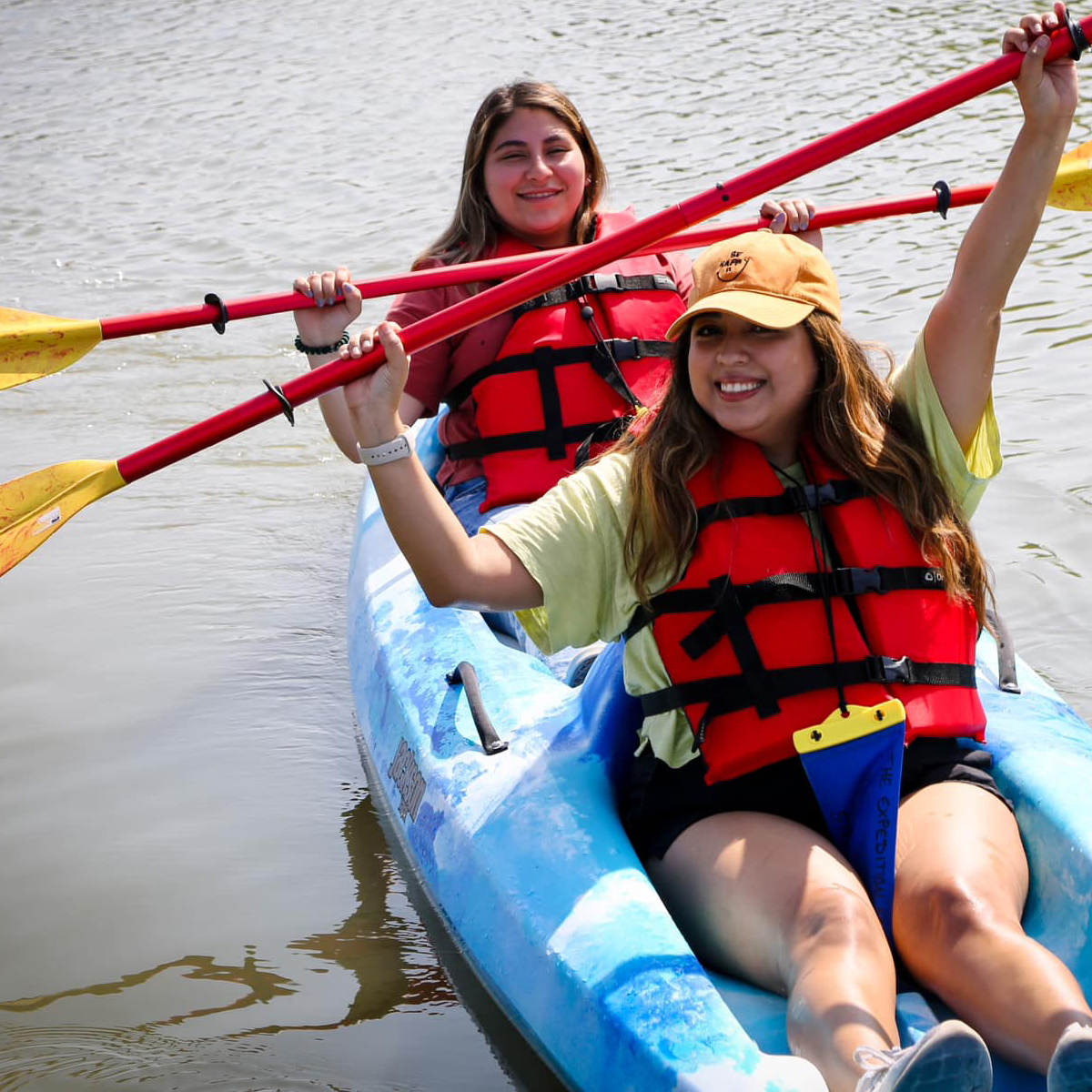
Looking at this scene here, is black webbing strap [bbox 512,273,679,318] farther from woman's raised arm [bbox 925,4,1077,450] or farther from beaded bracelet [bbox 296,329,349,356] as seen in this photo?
woman's raised arm [bbox 925,4,1077,450]

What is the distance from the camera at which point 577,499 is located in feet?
6.43

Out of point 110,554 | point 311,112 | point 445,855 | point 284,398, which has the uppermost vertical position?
point 311,112

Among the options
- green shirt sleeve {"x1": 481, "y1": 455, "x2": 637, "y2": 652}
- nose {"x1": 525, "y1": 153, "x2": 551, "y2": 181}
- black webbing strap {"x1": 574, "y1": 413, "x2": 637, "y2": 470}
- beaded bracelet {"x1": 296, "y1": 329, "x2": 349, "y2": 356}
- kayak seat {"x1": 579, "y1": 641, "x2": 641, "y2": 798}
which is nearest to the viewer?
green shirt sleeve {"x1": 481, "y1": 455, "x2": 637, "y2": 652}

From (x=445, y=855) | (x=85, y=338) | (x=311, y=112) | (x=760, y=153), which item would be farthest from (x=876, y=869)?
(x=311, y=112)

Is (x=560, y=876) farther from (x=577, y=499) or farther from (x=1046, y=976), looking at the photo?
(x=1046, y=976)

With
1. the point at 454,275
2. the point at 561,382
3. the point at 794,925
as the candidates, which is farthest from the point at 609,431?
the point at 794,925

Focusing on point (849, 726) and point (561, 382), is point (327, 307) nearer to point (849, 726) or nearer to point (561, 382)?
point (561, 382)

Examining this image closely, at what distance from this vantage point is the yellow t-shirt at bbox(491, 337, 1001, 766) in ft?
6.33

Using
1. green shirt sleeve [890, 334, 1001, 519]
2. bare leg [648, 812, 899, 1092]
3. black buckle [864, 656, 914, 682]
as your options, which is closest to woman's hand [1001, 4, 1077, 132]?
green shirt sleeve [890, 334, 1001, 519]

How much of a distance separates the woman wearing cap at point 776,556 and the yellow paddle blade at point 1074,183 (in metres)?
0.55

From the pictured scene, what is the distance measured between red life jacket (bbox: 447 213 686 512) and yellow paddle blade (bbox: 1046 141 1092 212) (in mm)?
816

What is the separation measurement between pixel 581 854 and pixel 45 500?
3.23 ft

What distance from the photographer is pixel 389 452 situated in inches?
71.5

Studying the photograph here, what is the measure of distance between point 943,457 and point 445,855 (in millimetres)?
949
